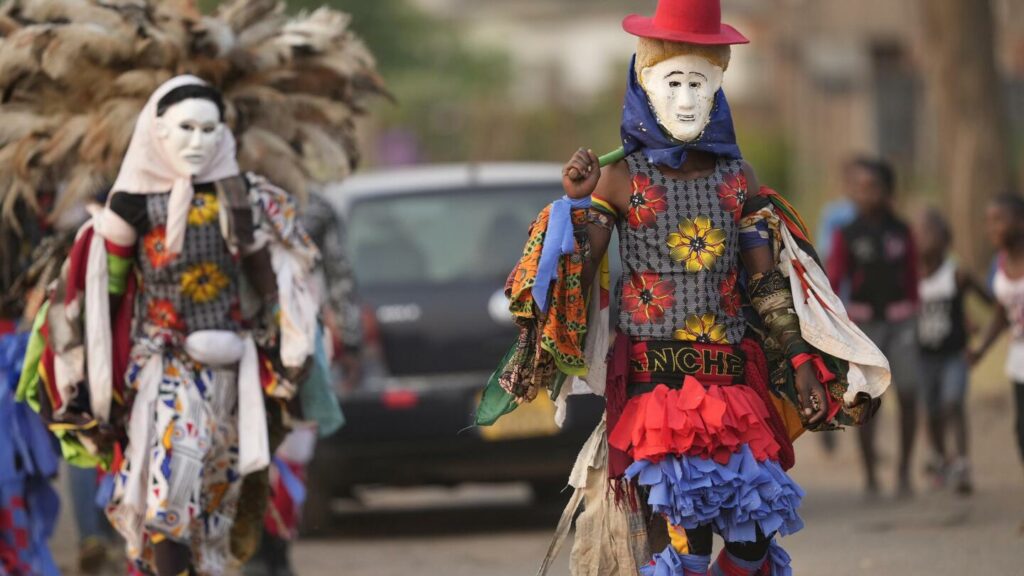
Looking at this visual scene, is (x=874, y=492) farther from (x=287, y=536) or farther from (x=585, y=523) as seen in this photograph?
(x=585, y=523)

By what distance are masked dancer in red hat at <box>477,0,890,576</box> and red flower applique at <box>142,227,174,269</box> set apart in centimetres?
160

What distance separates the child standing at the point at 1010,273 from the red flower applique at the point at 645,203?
4.20m

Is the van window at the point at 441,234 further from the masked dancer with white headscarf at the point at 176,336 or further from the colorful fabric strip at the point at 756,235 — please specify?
the colorful fabric strip at the point at 756,235

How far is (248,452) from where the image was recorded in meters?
7.14

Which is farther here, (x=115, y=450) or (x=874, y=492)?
(x=874, y=492)

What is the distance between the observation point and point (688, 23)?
582 cm

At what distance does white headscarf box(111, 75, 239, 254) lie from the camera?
23.0ft

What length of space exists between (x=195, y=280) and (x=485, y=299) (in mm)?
3132

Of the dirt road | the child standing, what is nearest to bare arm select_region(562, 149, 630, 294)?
the dirt road

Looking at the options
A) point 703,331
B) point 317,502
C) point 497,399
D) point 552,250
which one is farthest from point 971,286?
point 552,250

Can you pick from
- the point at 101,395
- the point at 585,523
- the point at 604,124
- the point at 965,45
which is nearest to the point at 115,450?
the point at 101,395

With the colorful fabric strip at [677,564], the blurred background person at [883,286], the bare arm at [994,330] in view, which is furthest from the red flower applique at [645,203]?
the blurred background person at [883,286]

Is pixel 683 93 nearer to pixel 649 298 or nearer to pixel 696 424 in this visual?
pixel 649 298

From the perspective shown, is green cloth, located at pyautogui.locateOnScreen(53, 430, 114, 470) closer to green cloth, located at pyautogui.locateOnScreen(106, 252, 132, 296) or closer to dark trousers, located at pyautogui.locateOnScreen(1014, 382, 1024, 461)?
green cloth, located at pyautogui.locateOnScreen(106, 252, 132, 296)
